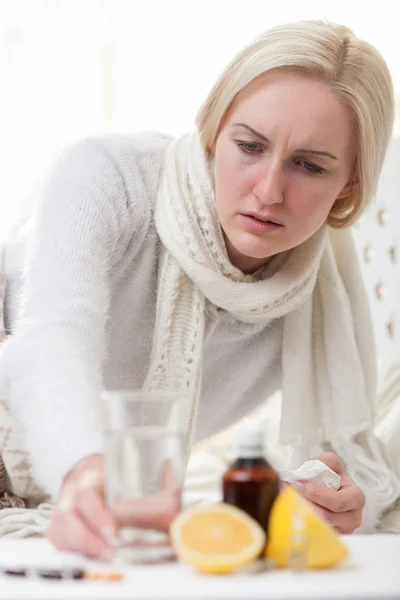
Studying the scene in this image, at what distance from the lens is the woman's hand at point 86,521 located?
0.66 m

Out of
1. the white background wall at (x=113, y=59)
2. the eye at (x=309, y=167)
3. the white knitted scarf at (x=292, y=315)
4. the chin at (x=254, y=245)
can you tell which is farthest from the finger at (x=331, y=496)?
the white background wall at (x=113, y=59)

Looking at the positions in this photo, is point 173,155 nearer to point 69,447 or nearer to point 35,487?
point 35,487

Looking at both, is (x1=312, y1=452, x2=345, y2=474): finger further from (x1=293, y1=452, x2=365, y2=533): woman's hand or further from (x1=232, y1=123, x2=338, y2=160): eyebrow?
(x1=232, y1=123, x2=338, y2=160): eyebrow

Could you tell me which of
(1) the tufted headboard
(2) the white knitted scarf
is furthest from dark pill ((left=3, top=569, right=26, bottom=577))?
(1) the tufted headboard

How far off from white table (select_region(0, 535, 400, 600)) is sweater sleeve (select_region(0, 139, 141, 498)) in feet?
0.55

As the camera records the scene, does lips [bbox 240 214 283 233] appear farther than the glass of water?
Yes

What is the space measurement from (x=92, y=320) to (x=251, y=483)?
16.2 inches

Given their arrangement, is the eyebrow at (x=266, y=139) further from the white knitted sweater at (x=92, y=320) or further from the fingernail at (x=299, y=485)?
the fingernail at (x=299, y=485)

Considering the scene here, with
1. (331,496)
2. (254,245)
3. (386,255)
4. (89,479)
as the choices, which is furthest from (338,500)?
(386,255)

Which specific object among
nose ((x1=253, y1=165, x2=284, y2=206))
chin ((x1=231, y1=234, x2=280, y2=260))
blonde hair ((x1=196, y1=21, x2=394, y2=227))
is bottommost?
chin ((x1=231, y1=234, x2=280, y2=260))

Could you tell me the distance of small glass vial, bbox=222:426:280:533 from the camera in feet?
2.15

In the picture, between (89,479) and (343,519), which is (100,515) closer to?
(89,479)

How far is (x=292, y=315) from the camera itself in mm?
1567

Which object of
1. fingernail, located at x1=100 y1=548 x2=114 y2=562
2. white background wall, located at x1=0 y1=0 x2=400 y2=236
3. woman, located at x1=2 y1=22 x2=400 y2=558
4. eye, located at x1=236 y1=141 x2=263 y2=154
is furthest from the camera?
white background wall, located at x1=0 y1=0 x2=400 y2=236
